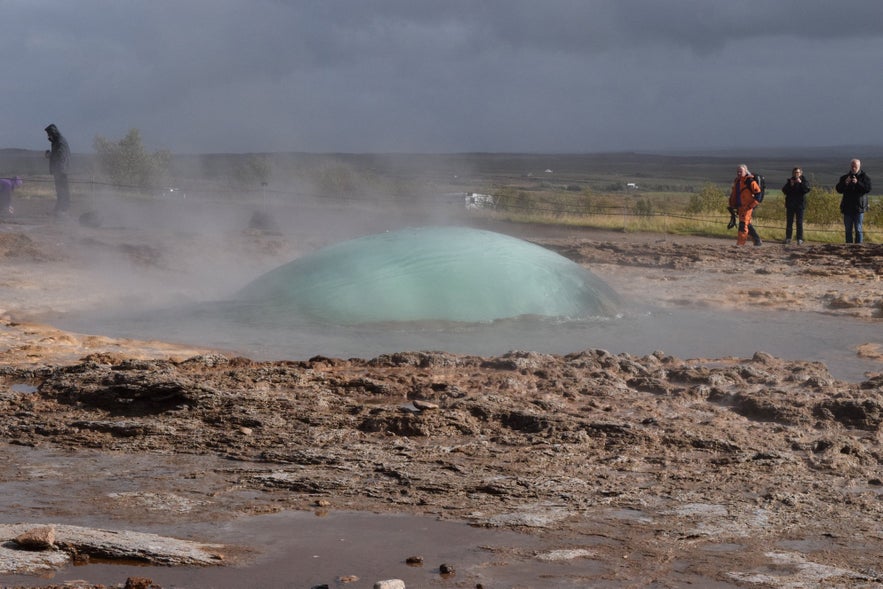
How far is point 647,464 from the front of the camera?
5.25m

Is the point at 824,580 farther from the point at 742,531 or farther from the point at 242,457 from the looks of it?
the point at 242,457

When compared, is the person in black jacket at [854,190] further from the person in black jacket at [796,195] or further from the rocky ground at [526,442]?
the rocky ground at [526,442]

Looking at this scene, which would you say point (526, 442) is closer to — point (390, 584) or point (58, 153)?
point (390, 584)

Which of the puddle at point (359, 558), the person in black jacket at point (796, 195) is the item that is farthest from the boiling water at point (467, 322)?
the person in black jacket at point (796, 195)

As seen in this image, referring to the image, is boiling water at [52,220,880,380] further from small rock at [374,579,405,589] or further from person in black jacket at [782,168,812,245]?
person in black jacket at [782,168,812,245]

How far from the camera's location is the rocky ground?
4.17m

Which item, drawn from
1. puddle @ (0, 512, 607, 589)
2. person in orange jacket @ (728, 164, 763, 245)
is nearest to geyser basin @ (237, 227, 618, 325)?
puddle @ (0, 512, 607, 589)

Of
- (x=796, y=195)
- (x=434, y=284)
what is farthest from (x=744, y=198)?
(x=434, y=284)

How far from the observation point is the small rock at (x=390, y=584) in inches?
136

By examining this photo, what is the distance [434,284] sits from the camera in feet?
33.1

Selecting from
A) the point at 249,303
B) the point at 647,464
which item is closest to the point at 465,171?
the point at 249,303

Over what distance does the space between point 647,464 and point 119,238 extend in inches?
489

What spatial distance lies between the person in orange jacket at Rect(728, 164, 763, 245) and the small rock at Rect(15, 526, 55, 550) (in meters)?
13.3

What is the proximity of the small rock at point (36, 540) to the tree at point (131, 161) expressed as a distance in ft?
126
